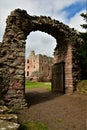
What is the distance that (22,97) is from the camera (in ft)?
36.4

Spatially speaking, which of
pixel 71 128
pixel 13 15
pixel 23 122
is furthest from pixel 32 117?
pixel 13 15

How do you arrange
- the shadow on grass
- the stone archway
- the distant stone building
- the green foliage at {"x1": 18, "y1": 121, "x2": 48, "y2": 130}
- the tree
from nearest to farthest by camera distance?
the green foliage at {"x1": 18, "y1": 121, "x2": 48, "y2": 130}
the stone archway
the shadow on grass
the tree
the distant stone building

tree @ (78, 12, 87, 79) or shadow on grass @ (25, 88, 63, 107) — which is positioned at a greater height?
tree @ (78, 12, 87, 79)

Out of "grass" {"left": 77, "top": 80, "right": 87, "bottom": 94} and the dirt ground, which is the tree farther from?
the dirt ground

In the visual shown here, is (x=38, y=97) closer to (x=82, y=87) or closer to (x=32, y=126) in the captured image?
(x=82, y=87)

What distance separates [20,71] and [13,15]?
2.82 meters

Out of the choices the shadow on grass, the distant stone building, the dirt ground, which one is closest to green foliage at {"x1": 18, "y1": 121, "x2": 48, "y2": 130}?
the dirt ground

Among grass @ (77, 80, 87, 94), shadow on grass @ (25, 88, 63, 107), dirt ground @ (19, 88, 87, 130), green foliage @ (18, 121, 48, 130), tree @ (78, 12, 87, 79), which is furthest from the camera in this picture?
tree @ (78, 12, 87, 79)

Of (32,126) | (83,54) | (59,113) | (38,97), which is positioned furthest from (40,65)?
(32,126)

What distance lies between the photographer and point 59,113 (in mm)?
9648

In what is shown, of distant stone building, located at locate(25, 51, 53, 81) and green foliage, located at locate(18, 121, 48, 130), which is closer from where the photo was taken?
green foliage, located at locate(18, 121, 48, 130)

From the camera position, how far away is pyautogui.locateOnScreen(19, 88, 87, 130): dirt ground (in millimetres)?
8016

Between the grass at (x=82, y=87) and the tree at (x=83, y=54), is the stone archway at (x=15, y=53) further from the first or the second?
the grass at (x=82, y=87)

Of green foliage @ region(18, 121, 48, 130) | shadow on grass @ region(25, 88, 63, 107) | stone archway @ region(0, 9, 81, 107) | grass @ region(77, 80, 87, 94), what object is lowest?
green foliage @ region(18, 121, 48, 130)
